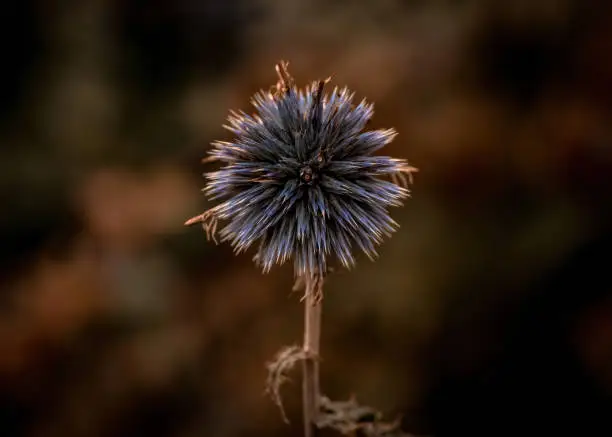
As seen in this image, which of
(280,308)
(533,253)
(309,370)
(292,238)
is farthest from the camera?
(280,308)

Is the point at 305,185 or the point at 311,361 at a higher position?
the point at 305,185

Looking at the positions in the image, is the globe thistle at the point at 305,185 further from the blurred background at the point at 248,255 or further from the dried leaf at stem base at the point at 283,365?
the blurred background at the point at 248,255

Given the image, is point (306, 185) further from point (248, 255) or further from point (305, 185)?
point (248, 255)

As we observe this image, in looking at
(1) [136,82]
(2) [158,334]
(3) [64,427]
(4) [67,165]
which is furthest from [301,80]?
(3) [64,427]

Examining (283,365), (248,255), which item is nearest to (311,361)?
(283,365)

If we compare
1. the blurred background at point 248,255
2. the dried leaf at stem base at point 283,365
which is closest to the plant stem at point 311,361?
the dried leaf at stem base at point 283,365

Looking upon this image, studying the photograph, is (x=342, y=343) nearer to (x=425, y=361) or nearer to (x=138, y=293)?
(x=425, y=361)

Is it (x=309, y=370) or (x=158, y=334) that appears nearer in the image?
(x=309, y=370)

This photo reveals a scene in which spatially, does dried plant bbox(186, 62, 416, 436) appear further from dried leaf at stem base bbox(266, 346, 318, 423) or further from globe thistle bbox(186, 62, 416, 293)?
dried leaf at stem base bbox(266, 346, 318, 423)
